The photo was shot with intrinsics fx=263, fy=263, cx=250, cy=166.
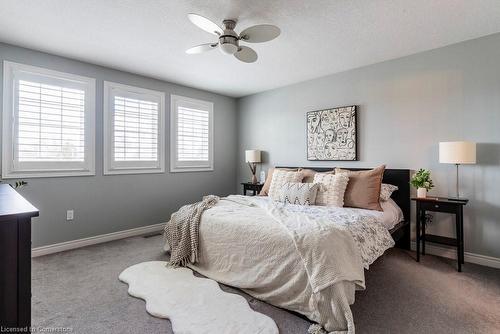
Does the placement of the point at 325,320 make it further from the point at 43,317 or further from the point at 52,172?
the point at 52,172

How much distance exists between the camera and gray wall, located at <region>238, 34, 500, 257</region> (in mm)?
2863

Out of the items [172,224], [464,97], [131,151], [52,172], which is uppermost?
[464,97]

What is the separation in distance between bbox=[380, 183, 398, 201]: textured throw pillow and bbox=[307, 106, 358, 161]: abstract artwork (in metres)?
0.67

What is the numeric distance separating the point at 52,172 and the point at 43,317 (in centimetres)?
200

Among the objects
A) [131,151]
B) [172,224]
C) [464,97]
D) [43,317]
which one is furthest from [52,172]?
[464,97]

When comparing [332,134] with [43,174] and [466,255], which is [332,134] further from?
[43,174]

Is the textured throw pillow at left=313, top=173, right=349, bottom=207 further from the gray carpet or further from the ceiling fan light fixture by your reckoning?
the ceiling fan light fixture

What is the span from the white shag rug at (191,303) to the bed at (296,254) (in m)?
0.16

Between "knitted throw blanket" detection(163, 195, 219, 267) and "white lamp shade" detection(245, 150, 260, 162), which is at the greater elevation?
"white lamp shade" detection(245, 150, 260, 162)

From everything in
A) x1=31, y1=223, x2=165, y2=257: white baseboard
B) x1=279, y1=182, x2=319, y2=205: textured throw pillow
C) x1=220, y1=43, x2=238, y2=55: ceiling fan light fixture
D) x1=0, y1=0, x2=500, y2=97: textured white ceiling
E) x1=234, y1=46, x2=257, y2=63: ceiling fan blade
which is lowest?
x1=31, y1=223, x2=165, y2=257: white baseboard

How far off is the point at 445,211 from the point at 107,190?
170 inches

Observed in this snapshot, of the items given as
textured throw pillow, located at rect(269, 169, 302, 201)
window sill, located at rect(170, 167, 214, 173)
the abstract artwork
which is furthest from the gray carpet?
window sill, located at rect(170, 167, 214, 173)

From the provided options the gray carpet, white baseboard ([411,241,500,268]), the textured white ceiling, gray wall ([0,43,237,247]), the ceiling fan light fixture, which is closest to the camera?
the gray carpet

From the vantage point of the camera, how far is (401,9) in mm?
2340
